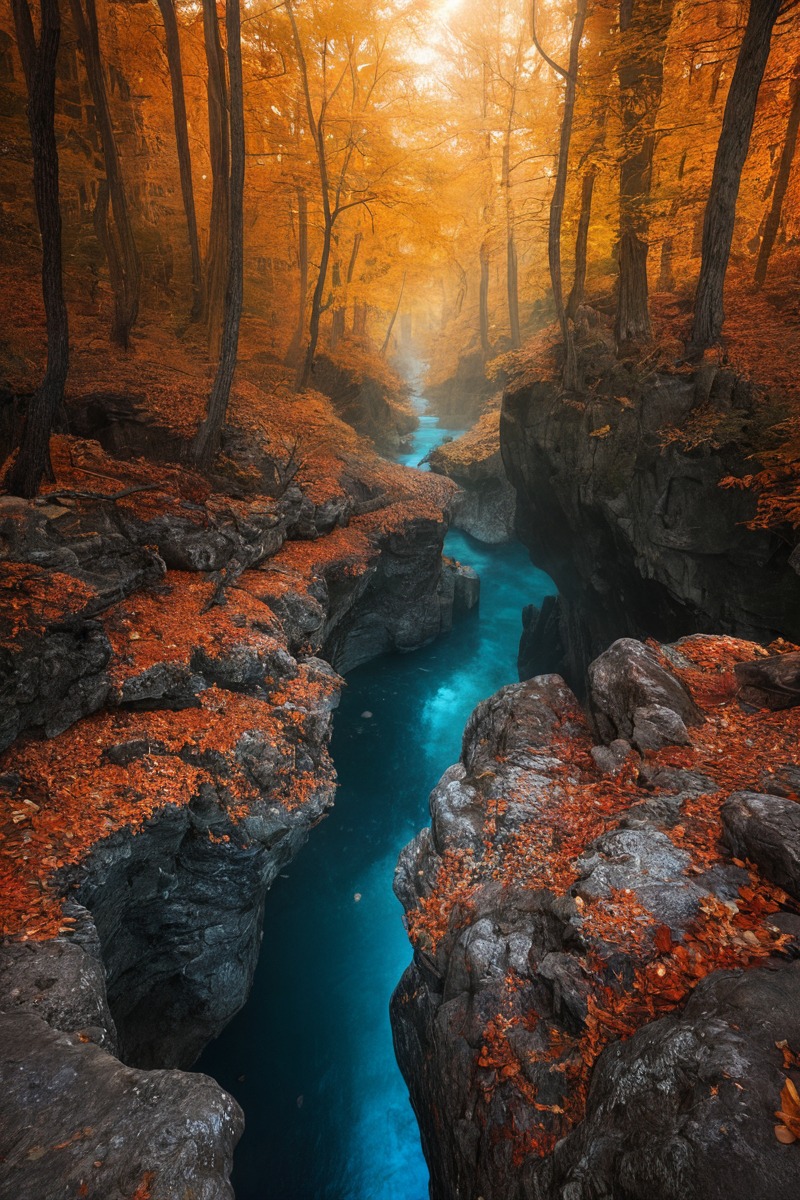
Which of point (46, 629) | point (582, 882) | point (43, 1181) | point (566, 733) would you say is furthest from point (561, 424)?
point (43, 1181)

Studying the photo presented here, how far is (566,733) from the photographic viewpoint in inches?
316

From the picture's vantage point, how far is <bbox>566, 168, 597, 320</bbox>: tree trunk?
13.3 m

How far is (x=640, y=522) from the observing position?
1255 centimetres

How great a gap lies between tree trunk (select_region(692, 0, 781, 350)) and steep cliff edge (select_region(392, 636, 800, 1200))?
7851 mm

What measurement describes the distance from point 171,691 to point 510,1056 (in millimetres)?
6138

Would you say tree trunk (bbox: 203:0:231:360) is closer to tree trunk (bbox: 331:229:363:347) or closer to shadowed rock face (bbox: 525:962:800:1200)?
tree trunk (bbox: 331:229:363:347)

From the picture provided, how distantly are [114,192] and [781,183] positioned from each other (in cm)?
1723

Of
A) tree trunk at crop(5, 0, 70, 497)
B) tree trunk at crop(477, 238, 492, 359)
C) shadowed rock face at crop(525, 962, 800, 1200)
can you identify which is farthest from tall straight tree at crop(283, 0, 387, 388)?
shadowed rock face at crop(525, 962, 800, 1200)

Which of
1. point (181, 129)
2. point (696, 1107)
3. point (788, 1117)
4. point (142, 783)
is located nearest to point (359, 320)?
point (181, 129)

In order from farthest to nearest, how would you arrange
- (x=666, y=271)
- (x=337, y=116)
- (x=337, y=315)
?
(x=337, y=315), (x=666, y=271), (x=337, y=116)

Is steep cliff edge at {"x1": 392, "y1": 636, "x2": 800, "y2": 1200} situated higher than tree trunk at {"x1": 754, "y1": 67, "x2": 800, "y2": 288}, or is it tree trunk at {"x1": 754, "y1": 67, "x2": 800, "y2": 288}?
tree trunk at {"x1": 754, "y1": 67, "x2": 800, "y2": 288}

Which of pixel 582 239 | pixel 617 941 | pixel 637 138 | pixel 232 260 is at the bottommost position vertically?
pixel 617 941

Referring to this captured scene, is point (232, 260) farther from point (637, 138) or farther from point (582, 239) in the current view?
point (637, 138)

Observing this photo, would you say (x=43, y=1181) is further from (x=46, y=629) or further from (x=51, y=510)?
(x=51, y=510)
